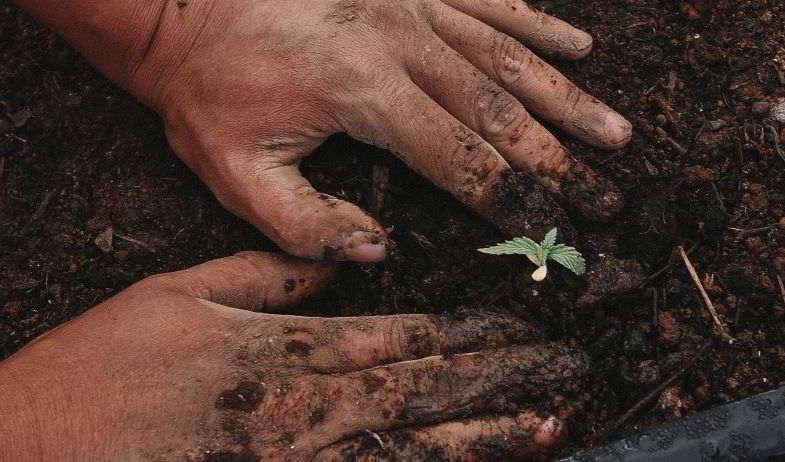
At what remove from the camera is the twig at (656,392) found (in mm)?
1657

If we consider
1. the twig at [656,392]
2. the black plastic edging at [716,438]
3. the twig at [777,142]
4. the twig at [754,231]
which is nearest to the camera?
the black plastic edging at [716,438]

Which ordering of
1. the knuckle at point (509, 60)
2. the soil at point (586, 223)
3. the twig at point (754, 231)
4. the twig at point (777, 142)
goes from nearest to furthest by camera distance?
the soil at point (586, 223)
the twig at point (754, 231)
the twig at point (777, 142)
the knuckle at point (509, 60)

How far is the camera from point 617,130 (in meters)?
2.06

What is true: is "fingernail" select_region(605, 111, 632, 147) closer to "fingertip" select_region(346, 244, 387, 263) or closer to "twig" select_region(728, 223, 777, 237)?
"twig" select_region(728, 223, 777, 237)

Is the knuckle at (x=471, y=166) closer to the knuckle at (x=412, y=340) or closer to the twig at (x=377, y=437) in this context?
the knuckle at (x=412, y=340)

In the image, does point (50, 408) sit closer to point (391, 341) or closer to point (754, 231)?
point (391, 341)

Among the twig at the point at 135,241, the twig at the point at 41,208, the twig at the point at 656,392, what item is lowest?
the twig at the point at 41,208

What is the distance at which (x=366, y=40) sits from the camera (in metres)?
2.11

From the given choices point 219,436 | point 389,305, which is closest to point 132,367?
point 219,436

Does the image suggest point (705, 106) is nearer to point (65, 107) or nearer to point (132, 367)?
point (132, 367)

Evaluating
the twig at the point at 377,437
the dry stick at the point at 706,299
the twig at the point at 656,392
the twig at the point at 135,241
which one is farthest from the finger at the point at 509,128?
the twig at the point at 135,241

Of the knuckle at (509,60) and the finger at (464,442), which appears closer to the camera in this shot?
the finger at (464,442)

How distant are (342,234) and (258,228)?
0.31 m

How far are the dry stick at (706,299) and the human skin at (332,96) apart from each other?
0.23m
